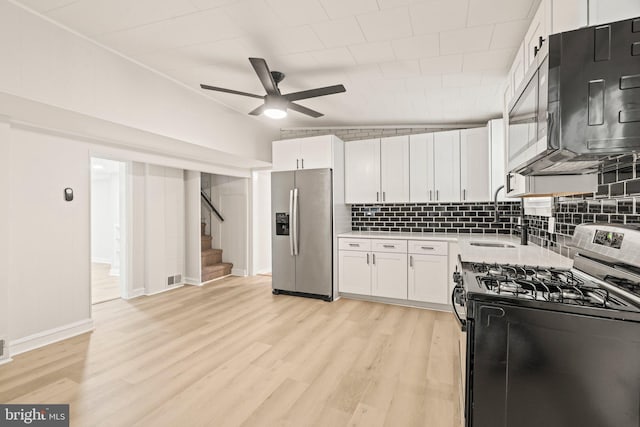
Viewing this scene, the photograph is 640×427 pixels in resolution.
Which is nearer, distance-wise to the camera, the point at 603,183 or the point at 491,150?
the point at 603,183

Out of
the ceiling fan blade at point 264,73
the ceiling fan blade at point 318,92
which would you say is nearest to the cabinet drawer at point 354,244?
the ceiling fan blade at point 318,92

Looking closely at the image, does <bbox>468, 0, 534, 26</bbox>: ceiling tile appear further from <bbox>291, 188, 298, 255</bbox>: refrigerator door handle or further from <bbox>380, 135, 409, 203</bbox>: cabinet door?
<bbox>291, 188, 298, 255</bbox>: refrigerator door handle

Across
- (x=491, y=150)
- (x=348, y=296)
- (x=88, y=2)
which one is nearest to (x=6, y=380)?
(x=88, y=2)

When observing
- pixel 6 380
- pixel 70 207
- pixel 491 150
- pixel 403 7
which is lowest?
pixel 6 380

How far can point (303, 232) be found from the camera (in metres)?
4.37

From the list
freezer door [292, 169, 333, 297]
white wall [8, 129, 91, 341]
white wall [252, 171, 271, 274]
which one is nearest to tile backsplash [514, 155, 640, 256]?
freezer door [292, 169, 333, 297]

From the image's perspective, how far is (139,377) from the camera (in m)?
2.29

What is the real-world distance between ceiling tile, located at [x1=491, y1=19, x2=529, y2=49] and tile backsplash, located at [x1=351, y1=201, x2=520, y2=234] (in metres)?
2.10

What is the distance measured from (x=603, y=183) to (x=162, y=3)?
9.57 feet

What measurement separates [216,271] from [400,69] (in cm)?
438

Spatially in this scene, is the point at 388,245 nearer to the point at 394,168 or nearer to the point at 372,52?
the point at 394,168

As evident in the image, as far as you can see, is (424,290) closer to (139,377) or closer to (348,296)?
(348,296)

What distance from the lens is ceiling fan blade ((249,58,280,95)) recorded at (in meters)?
2.37

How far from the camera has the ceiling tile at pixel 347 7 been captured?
2.11m
